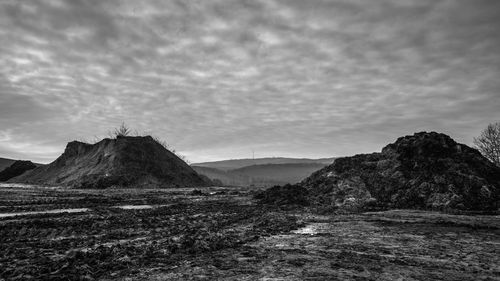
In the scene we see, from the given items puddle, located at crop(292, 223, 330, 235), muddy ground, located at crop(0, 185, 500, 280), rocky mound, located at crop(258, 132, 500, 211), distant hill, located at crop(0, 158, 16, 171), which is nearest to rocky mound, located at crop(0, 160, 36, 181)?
distant hill, located at crop(0, 158, 16, 171)

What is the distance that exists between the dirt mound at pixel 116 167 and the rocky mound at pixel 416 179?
2598 cm

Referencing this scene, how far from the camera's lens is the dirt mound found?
38.3 meters

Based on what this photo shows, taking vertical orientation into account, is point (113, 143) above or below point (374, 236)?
above

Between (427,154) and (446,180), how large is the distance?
2345 mm

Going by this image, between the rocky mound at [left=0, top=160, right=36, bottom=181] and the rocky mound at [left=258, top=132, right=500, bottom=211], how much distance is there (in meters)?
60.8

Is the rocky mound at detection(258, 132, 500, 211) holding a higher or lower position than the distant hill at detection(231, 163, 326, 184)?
lower

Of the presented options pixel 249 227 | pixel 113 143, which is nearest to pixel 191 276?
pixel 249 227

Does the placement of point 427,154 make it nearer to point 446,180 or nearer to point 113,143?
point 446,180

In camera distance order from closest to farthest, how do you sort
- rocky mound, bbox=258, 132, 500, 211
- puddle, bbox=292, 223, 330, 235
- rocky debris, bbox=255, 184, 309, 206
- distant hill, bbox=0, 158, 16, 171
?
1. puddle, bbox=292, 223, 330, 235
2. rocky mound, bbox=258, 132, 500, 211
3. rocky debris, bbox=255, 184, 309, 206
4. distant hill, bbox=0, 158, 16, 171

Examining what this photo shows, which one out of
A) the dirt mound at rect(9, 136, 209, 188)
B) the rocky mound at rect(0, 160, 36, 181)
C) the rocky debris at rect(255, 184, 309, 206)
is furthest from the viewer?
the rocky mound at rect(0, 160, 36, 181)

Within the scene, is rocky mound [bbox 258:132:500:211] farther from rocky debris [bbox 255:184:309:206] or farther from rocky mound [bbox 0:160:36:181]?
rocky mound [bbox 0:160:36:181]

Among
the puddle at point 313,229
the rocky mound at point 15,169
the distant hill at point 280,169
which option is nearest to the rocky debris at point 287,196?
the puddle at point 313,229

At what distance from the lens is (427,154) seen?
16.5 meters

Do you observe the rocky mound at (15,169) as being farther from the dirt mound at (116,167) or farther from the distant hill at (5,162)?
the distant hill at (5,162)
